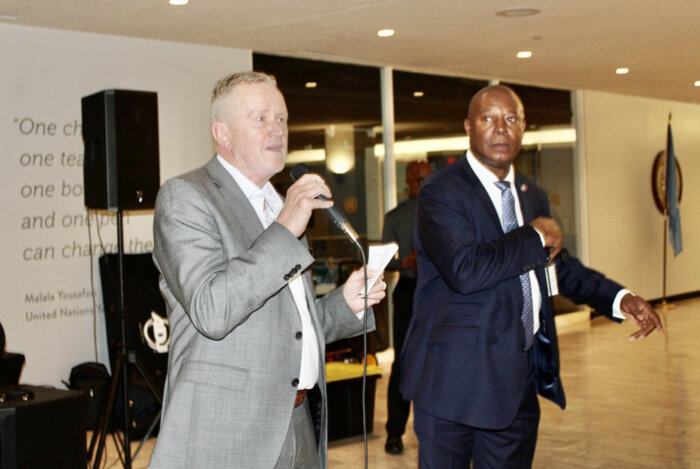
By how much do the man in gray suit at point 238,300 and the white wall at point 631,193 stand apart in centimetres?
965

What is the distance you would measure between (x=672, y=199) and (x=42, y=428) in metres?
10.5

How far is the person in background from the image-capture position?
536 cm

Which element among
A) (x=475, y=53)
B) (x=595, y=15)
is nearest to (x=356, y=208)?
Result: (x=475, y=53)

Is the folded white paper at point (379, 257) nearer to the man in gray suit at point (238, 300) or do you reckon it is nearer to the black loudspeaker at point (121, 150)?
the man in gray suit at point (238, 300)

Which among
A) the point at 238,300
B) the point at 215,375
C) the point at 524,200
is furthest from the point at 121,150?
the point at 238,300

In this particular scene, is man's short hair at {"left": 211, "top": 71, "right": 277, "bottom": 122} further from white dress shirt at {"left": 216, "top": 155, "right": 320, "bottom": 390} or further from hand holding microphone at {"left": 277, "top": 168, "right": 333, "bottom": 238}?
hand holding microphone at {"left": 277, "top": 168, "right": 333, "bottom": 238}

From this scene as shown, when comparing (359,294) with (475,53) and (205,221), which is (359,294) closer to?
(205,221)

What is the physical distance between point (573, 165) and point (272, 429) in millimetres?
9760

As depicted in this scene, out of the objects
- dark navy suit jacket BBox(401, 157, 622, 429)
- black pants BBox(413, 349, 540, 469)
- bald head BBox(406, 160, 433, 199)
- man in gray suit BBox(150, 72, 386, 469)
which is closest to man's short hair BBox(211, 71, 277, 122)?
man in gray suit BBox(150, 72, 386, 469)

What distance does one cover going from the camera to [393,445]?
17.5 feet

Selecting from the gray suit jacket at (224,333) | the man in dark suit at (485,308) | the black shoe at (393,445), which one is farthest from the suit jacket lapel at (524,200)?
the black shoe at (393,445)

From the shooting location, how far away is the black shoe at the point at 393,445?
532 cm

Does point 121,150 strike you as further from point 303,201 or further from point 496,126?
point 303,201

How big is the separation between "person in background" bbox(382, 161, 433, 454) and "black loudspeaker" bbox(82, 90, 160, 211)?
153cm
